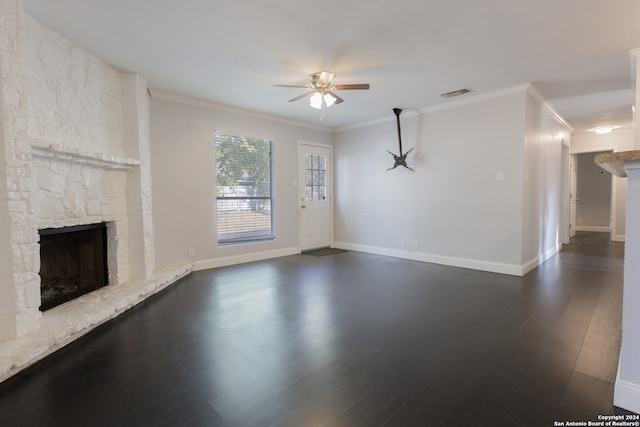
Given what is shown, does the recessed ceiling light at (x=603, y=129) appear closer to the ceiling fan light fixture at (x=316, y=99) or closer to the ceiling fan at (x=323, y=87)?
the ceiling fan at (x=323, y=87)

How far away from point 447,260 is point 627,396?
3414mm

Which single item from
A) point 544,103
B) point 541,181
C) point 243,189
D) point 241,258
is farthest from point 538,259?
point 243,189

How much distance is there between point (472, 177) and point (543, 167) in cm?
139

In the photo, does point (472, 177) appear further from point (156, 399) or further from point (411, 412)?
point (156, 399)

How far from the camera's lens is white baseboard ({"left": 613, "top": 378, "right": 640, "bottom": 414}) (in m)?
1.55

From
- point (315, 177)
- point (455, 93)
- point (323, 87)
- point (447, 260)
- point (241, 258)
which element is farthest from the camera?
point (315, 177)

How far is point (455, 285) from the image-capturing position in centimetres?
384

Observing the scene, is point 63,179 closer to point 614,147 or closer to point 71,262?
point 71,262

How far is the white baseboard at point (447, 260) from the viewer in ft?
14.1

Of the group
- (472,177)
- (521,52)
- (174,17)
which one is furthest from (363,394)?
(472,177)

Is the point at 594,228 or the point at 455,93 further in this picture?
the point at 594,228

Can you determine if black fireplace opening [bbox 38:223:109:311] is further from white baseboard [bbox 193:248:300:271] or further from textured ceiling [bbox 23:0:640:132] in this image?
textured ceiling [bbox 23:0:640:132]

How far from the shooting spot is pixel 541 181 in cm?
493

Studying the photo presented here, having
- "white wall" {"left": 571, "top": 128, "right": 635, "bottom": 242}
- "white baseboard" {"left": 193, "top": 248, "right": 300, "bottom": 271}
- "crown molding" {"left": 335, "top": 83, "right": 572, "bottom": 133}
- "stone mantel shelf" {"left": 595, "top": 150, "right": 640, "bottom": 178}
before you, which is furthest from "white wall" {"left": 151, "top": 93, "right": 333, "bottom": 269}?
"white wall" {"left": 571, "top": 128, "right": 635, "bottom": 242}
